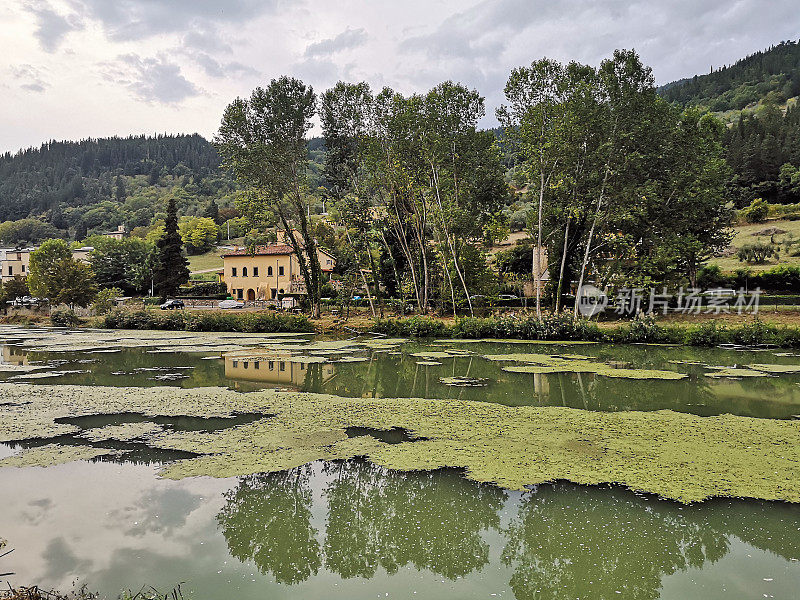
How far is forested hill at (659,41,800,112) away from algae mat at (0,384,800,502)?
114m

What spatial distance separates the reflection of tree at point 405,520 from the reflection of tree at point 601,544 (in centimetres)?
40

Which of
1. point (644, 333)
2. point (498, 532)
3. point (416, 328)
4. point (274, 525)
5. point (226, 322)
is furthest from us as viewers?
point (226, 322)

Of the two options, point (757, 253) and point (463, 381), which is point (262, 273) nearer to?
point (757, 253)

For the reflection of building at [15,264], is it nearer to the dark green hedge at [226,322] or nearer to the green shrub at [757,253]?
the dark green hedge at [226,322]

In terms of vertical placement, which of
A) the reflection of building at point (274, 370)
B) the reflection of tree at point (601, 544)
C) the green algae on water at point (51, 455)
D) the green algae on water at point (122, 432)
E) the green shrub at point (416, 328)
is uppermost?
the reflection of tree at point (601, 544)

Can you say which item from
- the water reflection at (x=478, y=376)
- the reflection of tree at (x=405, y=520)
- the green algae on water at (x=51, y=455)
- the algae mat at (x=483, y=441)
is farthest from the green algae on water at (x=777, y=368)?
the green algae on water at (x=51, y=455)

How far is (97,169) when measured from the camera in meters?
167

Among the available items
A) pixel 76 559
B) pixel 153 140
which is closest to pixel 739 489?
pixel 76 559

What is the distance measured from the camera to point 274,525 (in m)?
5.71

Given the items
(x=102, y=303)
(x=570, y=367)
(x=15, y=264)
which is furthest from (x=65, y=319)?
(x=15, y=264)

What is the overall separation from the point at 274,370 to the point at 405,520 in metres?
11.3

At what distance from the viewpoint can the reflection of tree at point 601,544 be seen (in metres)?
4.54

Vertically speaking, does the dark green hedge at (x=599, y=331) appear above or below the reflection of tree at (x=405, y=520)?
below

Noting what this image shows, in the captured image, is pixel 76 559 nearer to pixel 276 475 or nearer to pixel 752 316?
pixel 276 475
